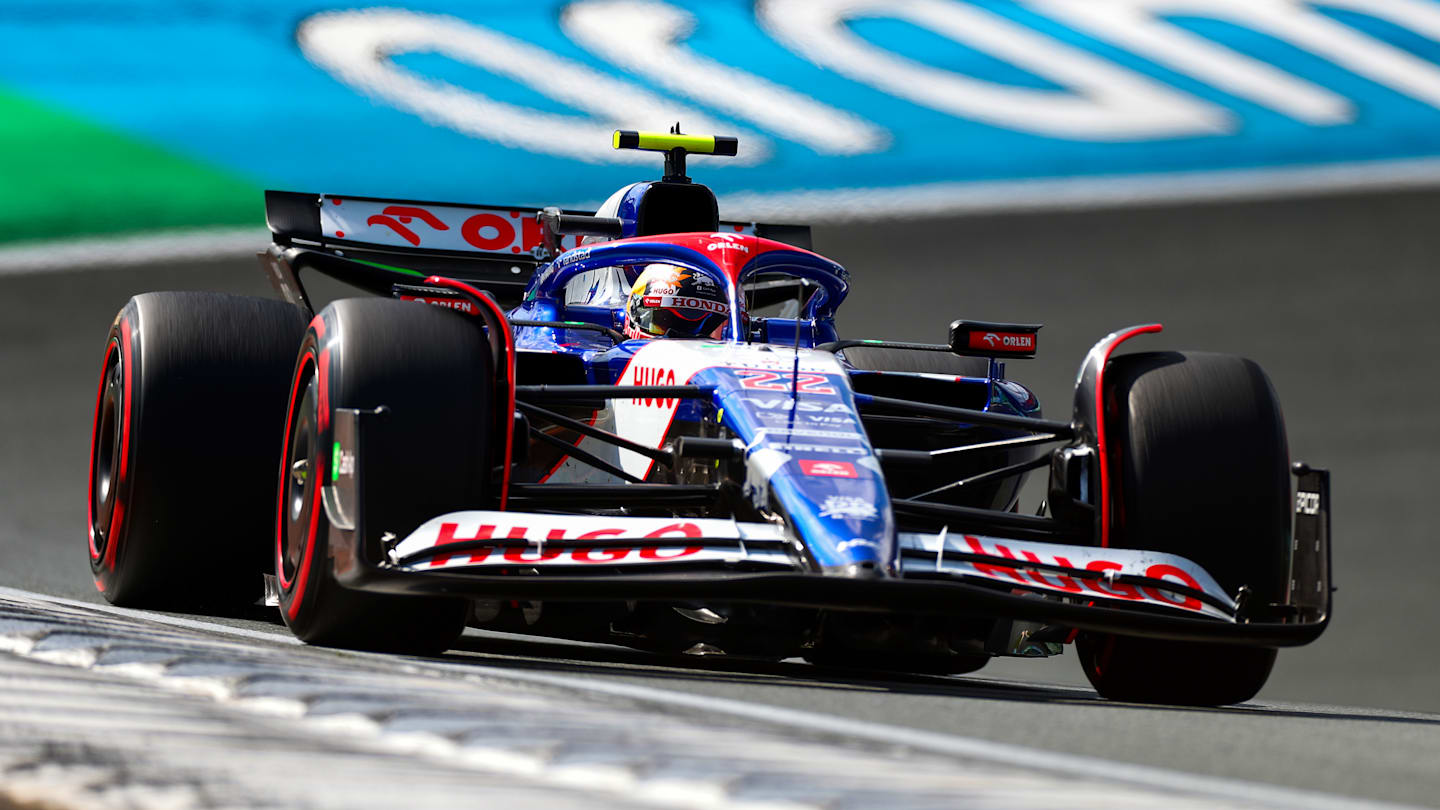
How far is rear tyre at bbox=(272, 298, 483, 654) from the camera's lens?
5.05 meters

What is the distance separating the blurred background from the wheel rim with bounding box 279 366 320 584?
5412 millimetres

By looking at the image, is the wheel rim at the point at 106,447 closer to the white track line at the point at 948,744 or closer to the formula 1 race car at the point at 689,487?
the formula 1 race car at the point at 689,487

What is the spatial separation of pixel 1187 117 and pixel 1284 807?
14176 millimetres

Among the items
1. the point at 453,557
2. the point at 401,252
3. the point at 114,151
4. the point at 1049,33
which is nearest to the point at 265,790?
the point at 453,557

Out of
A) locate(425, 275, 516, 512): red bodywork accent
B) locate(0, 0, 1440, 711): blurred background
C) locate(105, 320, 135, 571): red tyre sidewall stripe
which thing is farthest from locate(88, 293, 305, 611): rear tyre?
locate(0, 0, 1440, 711): blurred background

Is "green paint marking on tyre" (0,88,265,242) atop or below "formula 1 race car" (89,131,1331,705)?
atop

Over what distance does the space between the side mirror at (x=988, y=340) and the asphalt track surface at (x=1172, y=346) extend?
3.34 feet

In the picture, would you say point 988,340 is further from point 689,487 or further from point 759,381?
point 689,487

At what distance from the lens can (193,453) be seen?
256 inches

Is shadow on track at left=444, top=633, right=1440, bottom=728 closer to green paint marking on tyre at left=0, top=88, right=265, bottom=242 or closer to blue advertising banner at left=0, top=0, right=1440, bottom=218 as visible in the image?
green paint marking on tyre at left=0, top=88, right=265, bottom=242

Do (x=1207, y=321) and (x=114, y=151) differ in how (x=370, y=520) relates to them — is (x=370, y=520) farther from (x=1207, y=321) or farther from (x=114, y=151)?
(x=114, y=151)

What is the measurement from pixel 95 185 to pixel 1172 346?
7.64 metres

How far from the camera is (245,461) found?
6.55 metres

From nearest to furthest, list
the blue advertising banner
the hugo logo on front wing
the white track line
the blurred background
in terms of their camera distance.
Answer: the white track line, the hugo logo on front wing, the blurred background, the blue advertising banner
